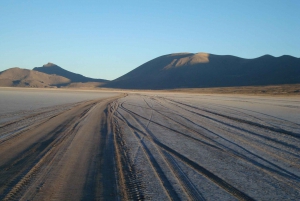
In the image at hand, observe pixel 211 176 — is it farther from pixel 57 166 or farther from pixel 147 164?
pixel 57 166

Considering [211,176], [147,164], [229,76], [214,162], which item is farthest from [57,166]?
[229,76]

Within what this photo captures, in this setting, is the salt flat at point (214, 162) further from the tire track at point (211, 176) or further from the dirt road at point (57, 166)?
the dirt road at point (57, 166)

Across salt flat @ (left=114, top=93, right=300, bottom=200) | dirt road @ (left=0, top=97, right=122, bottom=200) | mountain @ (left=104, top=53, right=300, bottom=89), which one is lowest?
salt flat @ (left=114, top=93, right=300, bottom=200)

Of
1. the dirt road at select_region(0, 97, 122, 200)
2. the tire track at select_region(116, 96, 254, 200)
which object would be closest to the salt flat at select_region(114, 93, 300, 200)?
the tire track at select_region(116, 96, 254, 200)

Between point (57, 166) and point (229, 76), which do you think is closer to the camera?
point (57, 166)

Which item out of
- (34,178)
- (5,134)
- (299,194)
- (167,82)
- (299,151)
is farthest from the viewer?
(167,82)

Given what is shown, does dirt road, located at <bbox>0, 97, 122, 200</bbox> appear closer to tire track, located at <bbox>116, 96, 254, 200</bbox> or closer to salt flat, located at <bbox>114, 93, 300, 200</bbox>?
salt flat, located at <bbox>114, 93, 300, 200</bbox>

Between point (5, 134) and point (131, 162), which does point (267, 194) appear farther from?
point (5, 134)

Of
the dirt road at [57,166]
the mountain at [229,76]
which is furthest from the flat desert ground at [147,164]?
the mountain at [229,76]

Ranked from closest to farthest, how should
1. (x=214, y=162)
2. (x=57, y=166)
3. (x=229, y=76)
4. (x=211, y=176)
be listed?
(x=211, y=176), (x=57, y=166), (x=214, y=162), (x=229, y=76)

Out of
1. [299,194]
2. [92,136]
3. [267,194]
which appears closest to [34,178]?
[267,194]

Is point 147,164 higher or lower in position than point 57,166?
lower

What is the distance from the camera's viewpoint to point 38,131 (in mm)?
14922

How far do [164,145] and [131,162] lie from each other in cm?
293
